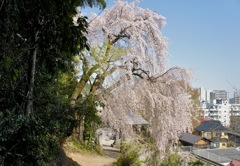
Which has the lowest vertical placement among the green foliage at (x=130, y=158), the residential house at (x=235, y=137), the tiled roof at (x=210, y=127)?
the green foliage at (x=130, y=158)

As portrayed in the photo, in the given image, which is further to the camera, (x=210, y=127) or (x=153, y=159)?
(x=210, y=127)

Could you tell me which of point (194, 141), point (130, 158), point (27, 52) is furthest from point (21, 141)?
point (194, 141)

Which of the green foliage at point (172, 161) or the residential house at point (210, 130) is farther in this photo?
the residential house at point (210, 130)

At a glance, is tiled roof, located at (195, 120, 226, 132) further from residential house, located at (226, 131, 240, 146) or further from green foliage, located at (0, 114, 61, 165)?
green foliage, located at (0, 114, 61, 165)

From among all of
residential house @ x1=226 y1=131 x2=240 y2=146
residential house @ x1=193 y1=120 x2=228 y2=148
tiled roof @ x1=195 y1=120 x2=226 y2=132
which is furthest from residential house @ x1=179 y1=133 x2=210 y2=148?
tiled roof @ x1=195 y1=120 x2=226 y2=132

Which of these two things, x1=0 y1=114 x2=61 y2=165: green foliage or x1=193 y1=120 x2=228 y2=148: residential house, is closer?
x1=0 y1=114 x2=61 y2=165: green foliage

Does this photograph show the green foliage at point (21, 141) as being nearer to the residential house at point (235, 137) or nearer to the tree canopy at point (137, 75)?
the tree canopy at point (137, 75)

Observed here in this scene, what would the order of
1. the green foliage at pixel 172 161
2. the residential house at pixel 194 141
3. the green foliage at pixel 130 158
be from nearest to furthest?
1. the green foliage at pixel 172 161
2. the green foliage at pixel 130 158
3. the residential house at pixel 194 141

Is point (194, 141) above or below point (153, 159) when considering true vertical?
above

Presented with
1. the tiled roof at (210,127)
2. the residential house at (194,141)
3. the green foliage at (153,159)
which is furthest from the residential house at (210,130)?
the green foliage at (153,159)

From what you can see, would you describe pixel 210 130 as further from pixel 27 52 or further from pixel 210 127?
pixel 27 52

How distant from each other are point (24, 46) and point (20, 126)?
105 cm

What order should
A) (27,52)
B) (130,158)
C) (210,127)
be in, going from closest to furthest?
(27,52)
(130,158)
(210,127)

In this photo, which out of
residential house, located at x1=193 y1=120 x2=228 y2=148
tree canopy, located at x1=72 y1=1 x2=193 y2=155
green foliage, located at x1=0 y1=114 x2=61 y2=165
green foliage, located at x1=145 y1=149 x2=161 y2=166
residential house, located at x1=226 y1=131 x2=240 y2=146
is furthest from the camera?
residential house, located at x1=193 y1=120 x2=228 y2=148
